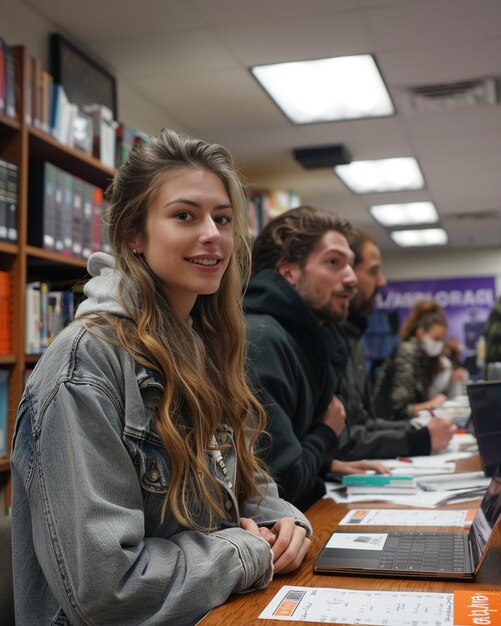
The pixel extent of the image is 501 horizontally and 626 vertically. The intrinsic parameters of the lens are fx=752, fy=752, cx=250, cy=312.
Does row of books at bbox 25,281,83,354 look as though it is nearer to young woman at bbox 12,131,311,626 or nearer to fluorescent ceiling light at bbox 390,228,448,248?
young woman at bbox 12,131,311,626

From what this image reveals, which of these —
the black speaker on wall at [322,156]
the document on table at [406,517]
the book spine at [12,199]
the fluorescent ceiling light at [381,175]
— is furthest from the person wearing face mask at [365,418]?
the fluorescent ceiling light at [381,175]

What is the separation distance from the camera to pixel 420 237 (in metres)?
9.83

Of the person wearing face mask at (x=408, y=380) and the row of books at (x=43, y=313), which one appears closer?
the row of books at (x=43, y=313)

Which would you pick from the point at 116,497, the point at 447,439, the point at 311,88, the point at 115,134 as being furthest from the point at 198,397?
the point at 311,88

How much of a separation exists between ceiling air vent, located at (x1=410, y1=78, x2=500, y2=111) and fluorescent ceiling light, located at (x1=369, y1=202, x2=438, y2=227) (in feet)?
9.53

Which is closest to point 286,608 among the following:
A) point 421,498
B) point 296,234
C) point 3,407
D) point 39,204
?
point 421,498

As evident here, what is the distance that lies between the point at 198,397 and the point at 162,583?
34 centimetres

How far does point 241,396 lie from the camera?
1.44 m

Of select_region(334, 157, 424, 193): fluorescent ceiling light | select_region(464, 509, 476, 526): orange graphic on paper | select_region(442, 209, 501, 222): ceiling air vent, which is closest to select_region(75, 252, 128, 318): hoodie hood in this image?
select_region(464, 509, 476, 526): orange graphic on paper

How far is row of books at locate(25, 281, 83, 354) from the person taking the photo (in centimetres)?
284

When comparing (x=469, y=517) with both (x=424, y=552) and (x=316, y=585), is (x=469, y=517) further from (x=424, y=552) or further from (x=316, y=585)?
(x=316, y=585)

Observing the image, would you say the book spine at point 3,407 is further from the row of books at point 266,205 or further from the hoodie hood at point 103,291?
the row of books at point 266,205

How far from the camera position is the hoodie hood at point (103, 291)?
123cm

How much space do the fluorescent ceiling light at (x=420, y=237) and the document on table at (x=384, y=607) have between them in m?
8.33
